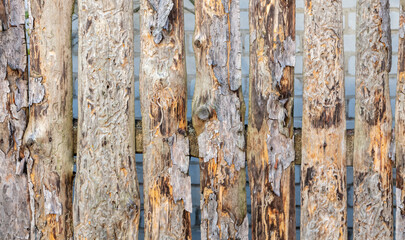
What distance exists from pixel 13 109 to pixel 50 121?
0.20 m

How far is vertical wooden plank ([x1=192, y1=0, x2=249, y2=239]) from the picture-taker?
1607mm

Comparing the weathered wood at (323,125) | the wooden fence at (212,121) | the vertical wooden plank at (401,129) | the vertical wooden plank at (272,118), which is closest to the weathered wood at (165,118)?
the wooden fence at (212,121)

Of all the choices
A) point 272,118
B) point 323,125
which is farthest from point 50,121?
point 323,125

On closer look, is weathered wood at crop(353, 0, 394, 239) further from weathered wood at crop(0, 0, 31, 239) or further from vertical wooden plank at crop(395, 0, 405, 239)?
weathered wood at crop(0, 0, 31, 239)

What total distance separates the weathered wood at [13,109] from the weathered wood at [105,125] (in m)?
0.28

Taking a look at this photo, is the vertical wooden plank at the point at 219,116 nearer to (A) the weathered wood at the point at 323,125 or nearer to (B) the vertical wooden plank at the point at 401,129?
(A) the weathered wood at the point at 323,125

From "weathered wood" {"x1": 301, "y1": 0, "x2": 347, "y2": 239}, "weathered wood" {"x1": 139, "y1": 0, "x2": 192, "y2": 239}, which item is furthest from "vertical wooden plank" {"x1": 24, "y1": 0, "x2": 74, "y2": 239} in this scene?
"weathered wood" {"x1": 301, "y1": 0, "x2": 347, "y2": 239}

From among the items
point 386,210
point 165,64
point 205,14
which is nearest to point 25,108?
point 165,64

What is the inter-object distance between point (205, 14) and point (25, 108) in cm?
88

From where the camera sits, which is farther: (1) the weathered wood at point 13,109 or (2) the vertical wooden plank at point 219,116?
(1) the weathered wood at point 13,109

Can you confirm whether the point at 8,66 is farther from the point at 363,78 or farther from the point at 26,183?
the point at 363,78

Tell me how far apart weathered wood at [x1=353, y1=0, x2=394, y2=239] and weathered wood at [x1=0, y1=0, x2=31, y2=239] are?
1.43 m

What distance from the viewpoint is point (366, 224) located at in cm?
169

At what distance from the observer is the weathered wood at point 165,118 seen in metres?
1.62
